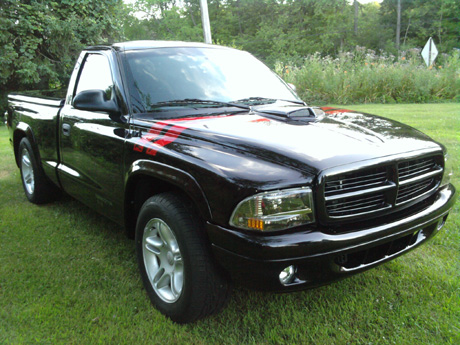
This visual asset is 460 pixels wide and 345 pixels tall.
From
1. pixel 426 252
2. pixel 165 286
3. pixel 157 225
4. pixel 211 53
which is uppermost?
pixel 211 53

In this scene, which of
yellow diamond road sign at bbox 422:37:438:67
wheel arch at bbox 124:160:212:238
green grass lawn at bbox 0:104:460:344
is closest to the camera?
wheel arch at bbox 124:160:212:238

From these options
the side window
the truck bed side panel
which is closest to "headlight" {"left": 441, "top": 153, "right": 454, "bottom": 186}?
the side window

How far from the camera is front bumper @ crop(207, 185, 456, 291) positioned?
1840 millimetres

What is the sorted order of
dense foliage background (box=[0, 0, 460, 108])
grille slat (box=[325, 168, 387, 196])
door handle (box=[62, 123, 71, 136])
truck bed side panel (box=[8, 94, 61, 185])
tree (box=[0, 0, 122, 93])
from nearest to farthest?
grille slat (box=[325, 168, 387, 196]), door handle (box=[62, 123, 71, 136]), truck bed side panel (box=[8, 94, 61, 185]), tree (box=[0, 0, 122, 93]), dense foliage background (box=[0, 0, 460, 108])

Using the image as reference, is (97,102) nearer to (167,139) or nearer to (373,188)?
(167,139)

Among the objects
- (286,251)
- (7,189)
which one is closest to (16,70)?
(7,189)

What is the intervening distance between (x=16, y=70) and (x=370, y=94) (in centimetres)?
1178

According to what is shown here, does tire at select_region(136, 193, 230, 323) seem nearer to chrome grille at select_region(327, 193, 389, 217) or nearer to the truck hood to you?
the truck hood

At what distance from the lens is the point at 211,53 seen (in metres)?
3.43

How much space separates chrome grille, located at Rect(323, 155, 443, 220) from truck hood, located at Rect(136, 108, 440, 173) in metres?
0.08

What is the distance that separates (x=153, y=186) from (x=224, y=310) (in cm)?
94

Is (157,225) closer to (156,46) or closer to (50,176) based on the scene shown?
(156,46)

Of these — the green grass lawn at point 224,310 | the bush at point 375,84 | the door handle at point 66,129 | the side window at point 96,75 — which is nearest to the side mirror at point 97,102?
the side window at point 96,75

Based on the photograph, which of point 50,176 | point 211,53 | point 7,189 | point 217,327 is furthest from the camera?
point 7,189
